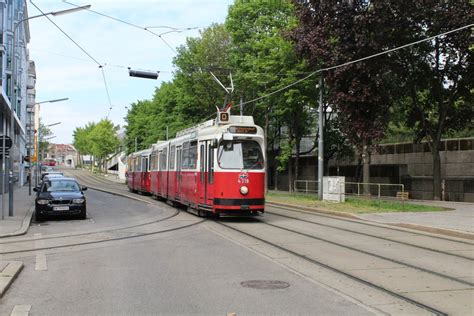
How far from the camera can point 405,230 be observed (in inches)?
639

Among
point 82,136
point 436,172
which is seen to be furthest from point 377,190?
point 82,136

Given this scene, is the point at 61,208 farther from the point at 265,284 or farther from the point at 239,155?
the point at 265,284

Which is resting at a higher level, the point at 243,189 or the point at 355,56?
the point at 355,56

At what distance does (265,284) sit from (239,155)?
33.1 feet

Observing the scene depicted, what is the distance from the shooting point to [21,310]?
654 centimetres

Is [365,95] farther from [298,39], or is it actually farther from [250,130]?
[250,130]

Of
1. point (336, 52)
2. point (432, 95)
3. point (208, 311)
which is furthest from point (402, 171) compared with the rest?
point (208, 311)

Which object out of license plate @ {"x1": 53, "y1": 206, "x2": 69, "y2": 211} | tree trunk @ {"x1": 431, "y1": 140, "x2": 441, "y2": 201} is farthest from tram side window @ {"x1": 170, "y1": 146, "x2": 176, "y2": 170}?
tree trunk @ {"x1": 431, "y1": 140, "x2": 441, "y2": 201}

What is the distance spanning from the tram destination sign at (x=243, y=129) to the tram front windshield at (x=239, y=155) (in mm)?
311

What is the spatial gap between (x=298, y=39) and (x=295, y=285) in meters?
22.4

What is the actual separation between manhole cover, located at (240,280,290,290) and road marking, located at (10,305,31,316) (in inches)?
119

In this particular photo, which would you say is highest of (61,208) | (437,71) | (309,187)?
(437,71)

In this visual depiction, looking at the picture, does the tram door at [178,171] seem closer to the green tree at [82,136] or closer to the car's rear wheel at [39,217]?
the car's rear wheel at [39,217]

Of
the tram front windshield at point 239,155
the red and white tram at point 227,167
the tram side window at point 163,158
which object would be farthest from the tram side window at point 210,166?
the tram side window at point 163,158
